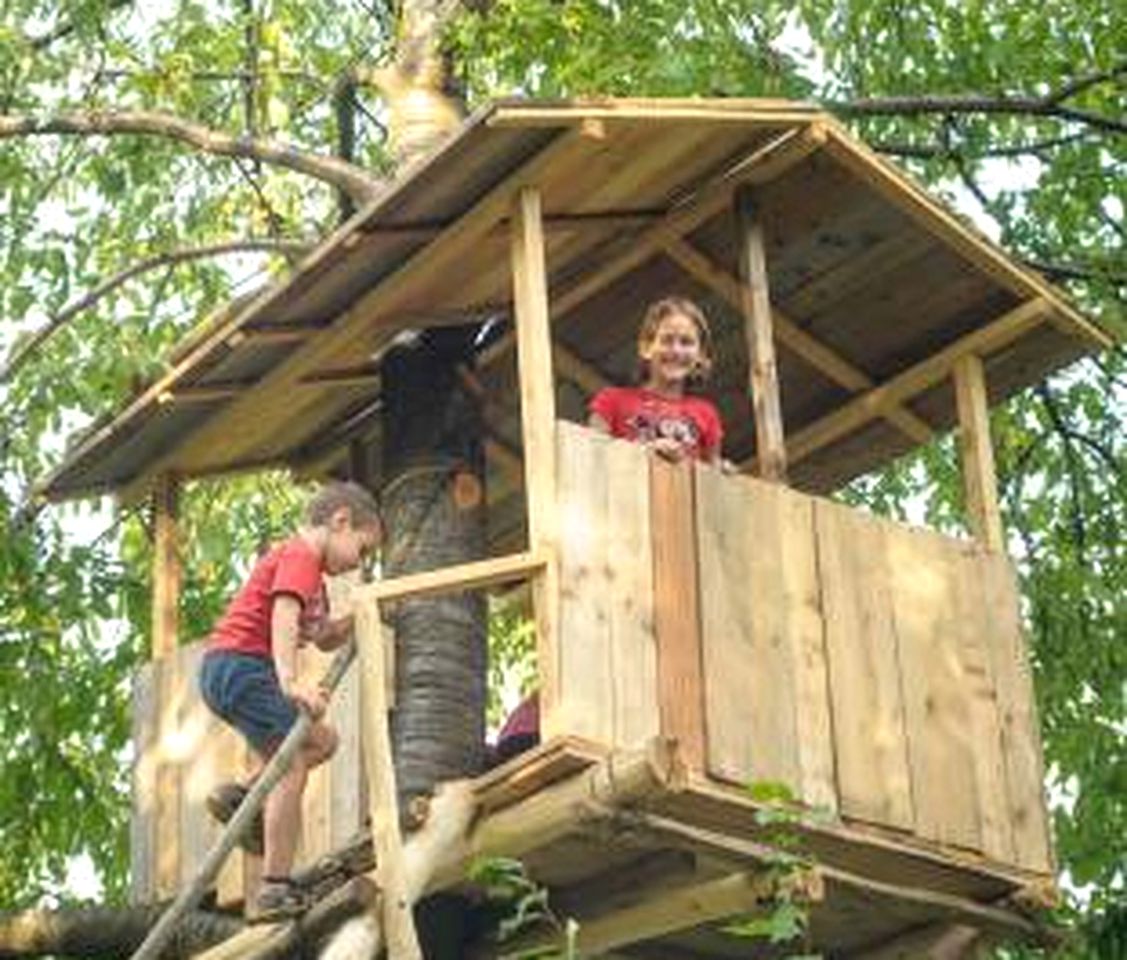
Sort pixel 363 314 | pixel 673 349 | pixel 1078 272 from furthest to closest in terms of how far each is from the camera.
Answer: pixel 1078 272, pixel 363 314, pixel 673 349

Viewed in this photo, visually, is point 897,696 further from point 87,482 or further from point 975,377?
point 87,482

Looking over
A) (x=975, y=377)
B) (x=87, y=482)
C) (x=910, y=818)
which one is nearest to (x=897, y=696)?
(x=910, y=818)

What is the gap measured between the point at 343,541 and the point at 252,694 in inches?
24.5

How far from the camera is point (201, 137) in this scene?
569 inches

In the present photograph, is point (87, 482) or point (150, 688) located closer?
point (150, 688)

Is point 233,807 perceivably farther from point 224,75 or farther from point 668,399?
point 224,75

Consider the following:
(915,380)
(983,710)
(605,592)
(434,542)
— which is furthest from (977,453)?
(605,592)

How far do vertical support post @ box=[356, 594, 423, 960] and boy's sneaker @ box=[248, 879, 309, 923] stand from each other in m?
0.34

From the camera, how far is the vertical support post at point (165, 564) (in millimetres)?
12914

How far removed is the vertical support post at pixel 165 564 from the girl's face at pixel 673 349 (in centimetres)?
250

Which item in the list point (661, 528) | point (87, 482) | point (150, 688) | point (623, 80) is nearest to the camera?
point (661, 528)

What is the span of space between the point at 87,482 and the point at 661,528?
3712 millimetres

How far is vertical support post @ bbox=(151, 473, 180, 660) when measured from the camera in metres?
12.9

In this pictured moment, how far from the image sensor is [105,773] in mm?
15500
